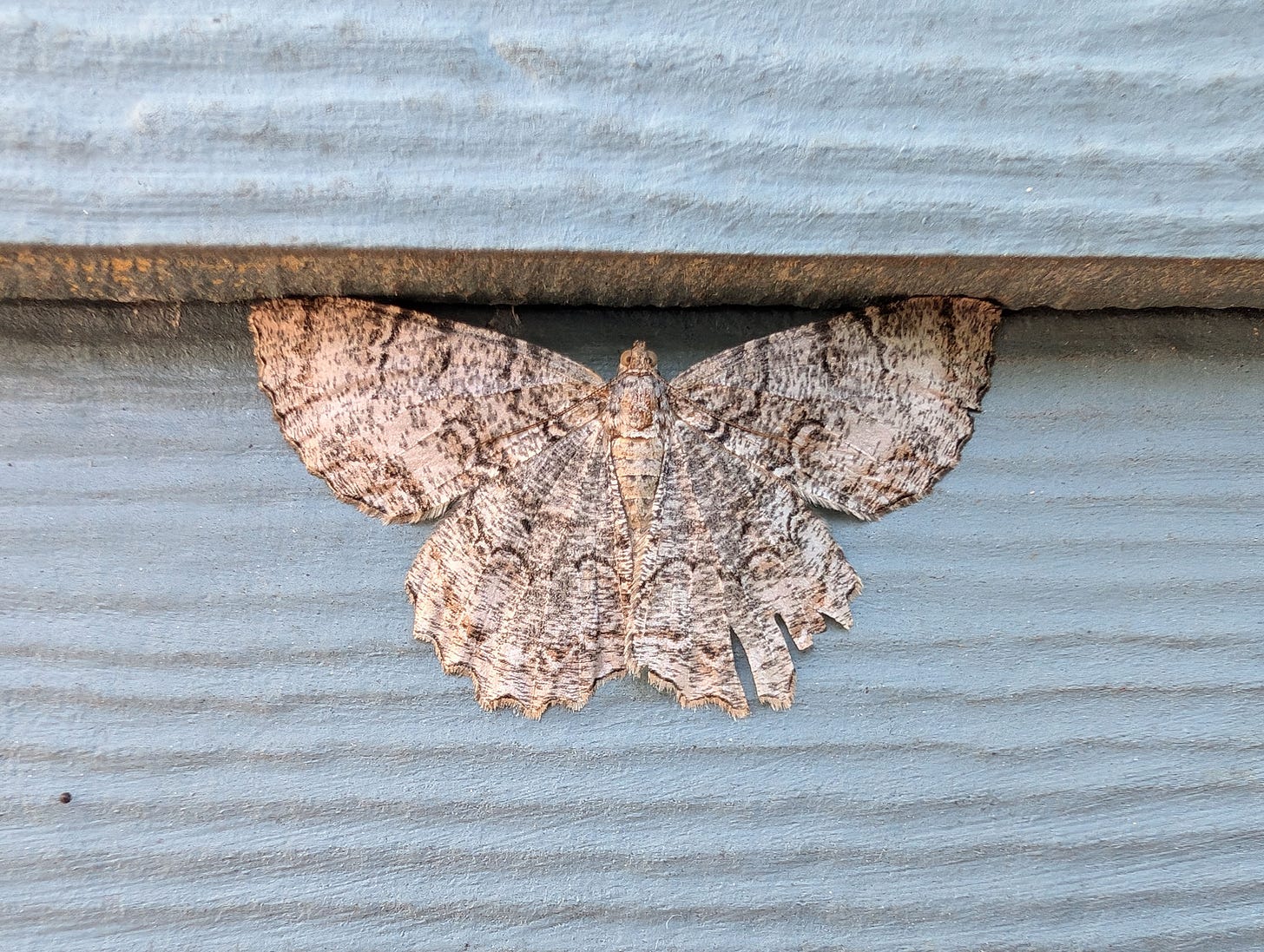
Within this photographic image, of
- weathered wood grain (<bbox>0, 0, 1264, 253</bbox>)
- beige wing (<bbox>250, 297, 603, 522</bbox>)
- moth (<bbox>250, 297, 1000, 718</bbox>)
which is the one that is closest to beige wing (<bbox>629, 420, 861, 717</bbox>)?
moth (<bbox>250, 297, 1000, 718</bbox>)

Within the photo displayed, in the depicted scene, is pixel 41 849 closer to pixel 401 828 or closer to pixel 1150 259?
pixel 401 828

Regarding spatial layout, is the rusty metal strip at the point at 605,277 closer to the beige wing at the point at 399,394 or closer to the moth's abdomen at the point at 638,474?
the beige wing at the point at 399,394

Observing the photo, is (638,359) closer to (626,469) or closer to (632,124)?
(626,469)

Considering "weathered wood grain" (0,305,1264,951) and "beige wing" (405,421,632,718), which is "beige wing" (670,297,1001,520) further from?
"beige wing" (405,421,632,718)

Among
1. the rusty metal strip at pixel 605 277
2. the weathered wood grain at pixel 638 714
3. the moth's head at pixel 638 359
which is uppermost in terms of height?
the rusty metal strip at pixel 605 277

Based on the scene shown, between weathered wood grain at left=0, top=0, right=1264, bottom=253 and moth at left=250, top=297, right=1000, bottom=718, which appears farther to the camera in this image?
moth at left=250, top=297, right=1000, bottom=718

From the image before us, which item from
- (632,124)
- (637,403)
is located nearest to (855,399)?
(637,403)

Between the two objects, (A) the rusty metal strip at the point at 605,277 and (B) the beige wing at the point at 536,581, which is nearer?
(A) the rusty metal strip at the point at 605,277

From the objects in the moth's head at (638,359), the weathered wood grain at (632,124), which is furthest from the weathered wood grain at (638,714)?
the weathered wood grain at (632,124)
